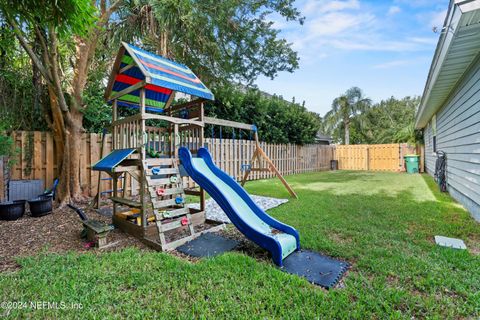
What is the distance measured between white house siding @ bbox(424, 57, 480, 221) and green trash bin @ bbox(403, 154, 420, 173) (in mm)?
7194

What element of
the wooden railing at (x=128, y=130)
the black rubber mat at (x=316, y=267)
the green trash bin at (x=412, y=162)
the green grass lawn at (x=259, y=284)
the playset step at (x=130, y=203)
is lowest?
the black rubber mat at (x=316, y=267)

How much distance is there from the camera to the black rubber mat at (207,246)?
2.78 m

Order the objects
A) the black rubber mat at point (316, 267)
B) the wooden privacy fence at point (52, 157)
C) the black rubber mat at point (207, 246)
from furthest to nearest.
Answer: the wooden privacy fence at point (52, 157) < the black rubber mat at point (207, 246) < the black rubber mat at point (316, 267)

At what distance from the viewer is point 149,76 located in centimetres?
317

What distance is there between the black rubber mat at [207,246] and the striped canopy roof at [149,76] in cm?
226

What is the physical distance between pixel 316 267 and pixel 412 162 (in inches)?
526

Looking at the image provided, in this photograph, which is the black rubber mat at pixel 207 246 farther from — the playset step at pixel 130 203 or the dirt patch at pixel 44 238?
the playset step at pixel 130 203

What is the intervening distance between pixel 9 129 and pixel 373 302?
7369mm

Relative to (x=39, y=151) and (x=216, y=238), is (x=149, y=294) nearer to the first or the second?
(x=216, y=238)

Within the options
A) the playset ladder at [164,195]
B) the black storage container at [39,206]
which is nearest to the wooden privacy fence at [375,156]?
the playset ladder at [164,195]

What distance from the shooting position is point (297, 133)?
12.7 meters

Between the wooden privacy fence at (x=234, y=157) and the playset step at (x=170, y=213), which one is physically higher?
the wooden privacy fence at (x=234, y=157)

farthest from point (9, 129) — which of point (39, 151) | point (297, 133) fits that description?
point (297, 133)

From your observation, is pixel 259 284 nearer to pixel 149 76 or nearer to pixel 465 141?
pixel 149 76
